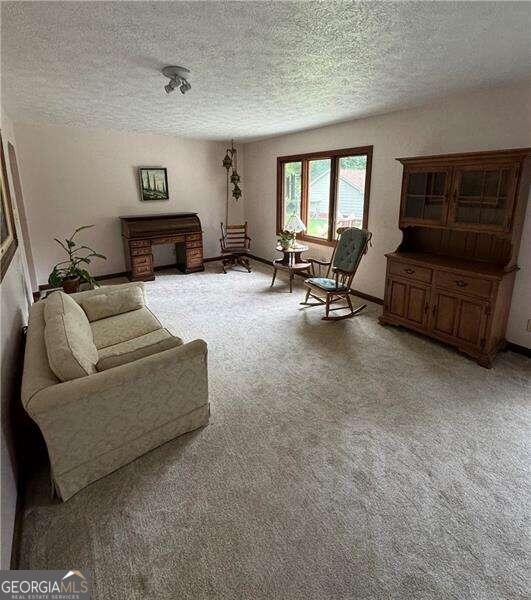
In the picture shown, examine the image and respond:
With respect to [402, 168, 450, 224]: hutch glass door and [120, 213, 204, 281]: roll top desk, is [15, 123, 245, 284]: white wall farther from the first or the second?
[402, 168, 450, 224]: hutch glass door

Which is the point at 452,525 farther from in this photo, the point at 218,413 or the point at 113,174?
the point at 113,174

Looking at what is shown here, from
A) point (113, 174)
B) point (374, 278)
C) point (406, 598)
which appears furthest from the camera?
point (113, 174)

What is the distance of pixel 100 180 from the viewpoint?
560cm

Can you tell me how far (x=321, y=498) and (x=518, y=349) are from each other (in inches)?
106

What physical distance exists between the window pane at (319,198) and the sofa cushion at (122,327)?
3.36 meters

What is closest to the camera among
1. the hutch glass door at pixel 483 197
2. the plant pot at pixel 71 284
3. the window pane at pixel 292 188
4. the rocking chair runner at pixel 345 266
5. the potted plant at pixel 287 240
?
the hutch glass door at pixel 483 197

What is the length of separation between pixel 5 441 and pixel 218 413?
4.08 feet

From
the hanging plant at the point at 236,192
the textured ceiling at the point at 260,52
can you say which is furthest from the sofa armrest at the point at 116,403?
the hanging plant at the point at 236,192

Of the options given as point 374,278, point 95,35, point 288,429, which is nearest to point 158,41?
point 95,35

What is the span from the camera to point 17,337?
247 centimetres

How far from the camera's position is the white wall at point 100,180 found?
508cm

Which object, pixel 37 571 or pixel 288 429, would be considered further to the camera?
pixel 288 429

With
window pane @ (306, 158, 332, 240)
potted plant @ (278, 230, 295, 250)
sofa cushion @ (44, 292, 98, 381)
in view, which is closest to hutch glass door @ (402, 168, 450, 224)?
window pane @ (306, 158, 332, 240)

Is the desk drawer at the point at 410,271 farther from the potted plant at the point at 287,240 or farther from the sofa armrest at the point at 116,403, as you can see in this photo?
the sofa armrest at the point at 116,403
